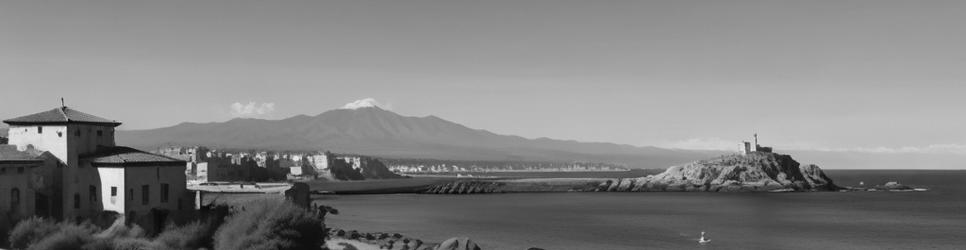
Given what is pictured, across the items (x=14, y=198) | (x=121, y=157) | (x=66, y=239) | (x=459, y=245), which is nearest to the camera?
(x=66, y=239)

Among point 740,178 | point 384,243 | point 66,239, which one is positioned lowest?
point 384,243

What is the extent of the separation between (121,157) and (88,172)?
1.94 metres

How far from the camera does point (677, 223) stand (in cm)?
8088

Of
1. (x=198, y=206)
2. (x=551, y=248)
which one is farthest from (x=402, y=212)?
(x=198, y=206)

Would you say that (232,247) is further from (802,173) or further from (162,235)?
(802,173)

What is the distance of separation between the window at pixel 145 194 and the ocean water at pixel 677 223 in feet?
75.6

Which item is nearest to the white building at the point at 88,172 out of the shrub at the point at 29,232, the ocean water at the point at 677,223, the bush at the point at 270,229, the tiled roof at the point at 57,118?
the tiled roof at the point at 57,118

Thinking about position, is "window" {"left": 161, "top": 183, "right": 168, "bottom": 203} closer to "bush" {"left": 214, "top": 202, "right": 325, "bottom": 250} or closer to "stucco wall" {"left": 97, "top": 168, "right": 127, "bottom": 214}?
"stucco wall" {"left": 97, "top": 168, "right": 127, "bottom": 214}

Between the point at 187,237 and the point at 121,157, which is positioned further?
the point at 121,157

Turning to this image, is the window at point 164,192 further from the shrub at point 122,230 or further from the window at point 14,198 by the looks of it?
the window at point 14,198

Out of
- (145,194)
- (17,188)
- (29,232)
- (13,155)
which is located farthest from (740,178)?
(29,232)

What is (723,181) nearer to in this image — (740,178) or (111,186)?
(740,178)

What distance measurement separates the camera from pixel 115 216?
145 ft

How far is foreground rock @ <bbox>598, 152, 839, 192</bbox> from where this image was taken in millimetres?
155375
